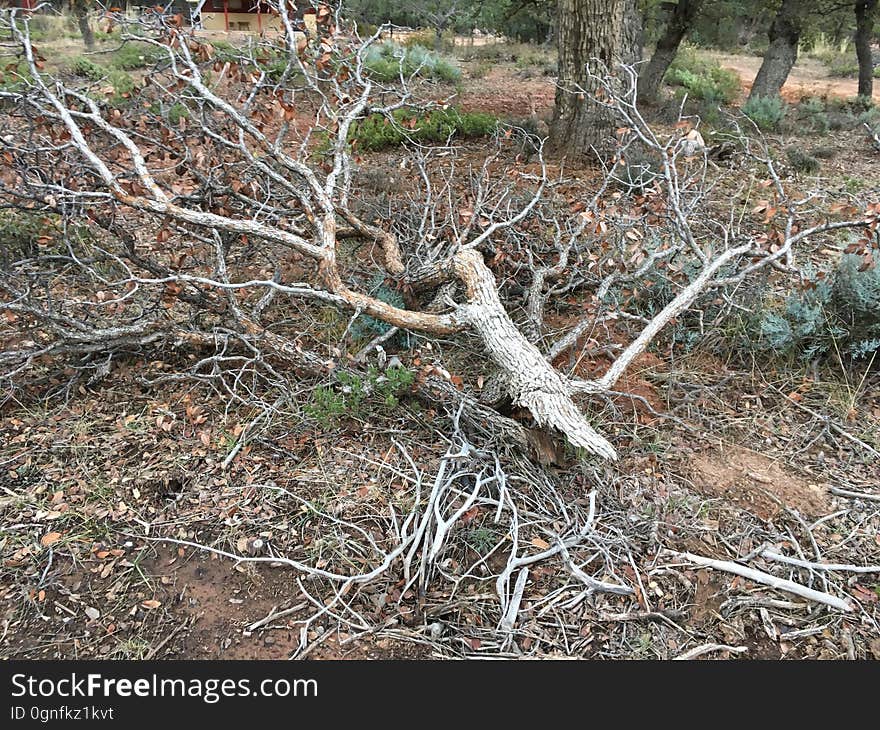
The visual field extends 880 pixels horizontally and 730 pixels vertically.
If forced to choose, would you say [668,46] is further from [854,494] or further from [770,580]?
[770,580]

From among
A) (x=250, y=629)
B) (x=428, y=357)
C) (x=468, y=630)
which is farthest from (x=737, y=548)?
(x=250, y=629)

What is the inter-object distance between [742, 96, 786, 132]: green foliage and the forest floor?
5.62 m

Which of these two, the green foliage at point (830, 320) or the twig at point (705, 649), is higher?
the green foliage at point (830, 320)

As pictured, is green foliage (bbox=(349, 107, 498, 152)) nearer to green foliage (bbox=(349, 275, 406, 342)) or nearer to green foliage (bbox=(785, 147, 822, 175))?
green foliage (bbox=(349, 275, 406, 342))

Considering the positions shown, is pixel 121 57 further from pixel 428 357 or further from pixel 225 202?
pixel 428 357

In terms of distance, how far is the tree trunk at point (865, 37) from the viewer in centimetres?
929

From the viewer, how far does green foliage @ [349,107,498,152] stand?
648 cm

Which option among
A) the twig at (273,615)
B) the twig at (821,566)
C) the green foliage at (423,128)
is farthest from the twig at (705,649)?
the green foliage at (423,128)

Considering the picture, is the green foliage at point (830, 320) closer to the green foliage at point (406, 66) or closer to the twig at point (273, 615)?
the twig at point (273, 615)

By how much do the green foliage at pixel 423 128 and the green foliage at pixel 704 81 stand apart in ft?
11.5

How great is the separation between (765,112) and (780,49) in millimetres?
1639

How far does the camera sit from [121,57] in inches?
403

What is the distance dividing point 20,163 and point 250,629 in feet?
9.71

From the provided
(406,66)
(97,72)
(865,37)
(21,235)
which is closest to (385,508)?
(21,235)
